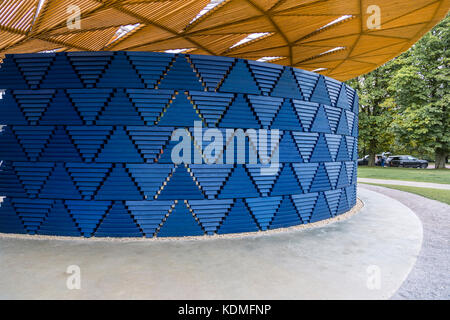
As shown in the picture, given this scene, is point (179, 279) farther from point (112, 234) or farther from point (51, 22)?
point (51, 22)

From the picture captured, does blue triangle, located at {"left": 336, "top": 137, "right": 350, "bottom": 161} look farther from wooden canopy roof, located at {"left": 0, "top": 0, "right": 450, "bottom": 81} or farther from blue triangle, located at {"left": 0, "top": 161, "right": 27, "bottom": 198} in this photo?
blue triangle, located at {"left": 0, "top": 161, "right": 27, "bottom": 198}

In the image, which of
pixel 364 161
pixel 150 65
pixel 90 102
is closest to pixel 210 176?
pixel 150 65

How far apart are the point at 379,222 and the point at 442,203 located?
238 inches

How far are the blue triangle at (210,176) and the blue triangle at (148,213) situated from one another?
42.3 inches

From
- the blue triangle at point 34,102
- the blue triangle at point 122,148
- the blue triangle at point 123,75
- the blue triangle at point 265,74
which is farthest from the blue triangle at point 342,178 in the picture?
the blue triangle at point 34,102

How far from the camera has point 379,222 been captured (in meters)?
9.49

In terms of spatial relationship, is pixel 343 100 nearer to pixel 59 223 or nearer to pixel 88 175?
pixel 88 175

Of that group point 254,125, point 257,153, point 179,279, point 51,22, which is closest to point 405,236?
point 257,153

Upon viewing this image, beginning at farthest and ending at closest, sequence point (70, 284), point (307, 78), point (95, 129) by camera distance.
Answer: point (307, 78) < point (95, 129) < point (70, 284)

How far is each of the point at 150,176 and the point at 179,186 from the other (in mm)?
798

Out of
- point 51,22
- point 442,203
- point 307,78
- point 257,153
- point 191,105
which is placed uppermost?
point 51,22

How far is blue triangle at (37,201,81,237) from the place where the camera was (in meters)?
7.68

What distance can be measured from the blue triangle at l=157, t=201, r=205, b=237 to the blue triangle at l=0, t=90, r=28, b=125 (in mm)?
4785
